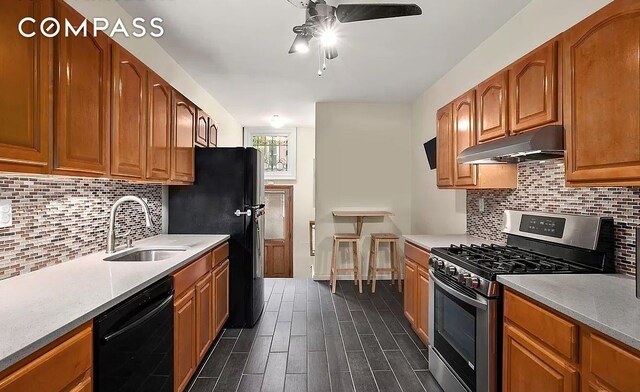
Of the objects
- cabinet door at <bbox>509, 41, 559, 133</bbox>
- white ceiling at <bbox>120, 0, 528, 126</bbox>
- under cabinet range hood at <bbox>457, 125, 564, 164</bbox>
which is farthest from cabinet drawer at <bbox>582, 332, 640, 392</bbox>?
white ceiling at <bbox>120, 0, 528, 126</bbox>

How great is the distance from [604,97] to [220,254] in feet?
9.11

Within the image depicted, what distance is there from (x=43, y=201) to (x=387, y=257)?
4.15m

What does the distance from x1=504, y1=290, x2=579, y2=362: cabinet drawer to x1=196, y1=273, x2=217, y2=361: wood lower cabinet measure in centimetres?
199

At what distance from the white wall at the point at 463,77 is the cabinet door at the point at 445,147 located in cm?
44

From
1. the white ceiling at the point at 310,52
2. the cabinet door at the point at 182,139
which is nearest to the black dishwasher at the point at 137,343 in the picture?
the cabinet door at the point at 182,139

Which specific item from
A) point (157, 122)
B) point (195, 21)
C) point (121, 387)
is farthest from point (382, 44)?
point (121, 387)

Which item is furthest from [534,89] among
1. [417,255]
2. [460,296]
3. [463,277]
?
[417,255]

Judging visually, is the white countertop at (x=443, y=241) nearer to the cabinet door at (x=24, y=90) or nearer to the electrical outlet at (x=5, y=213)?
the cabinet door at (x=24, y=90)

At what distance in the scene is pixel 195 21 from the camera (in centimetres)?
260

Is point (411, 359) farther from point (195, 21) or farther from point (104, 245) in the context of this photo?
point (195, 21)

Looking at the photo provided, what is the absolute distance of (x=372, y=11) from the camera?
6.45 feet

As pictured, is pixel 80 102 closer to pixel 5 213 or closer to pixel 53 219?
pixel 5 213

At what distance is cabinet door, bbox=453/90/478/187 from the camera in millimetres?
2574

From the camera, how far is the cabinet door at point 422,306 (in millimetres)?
2654
